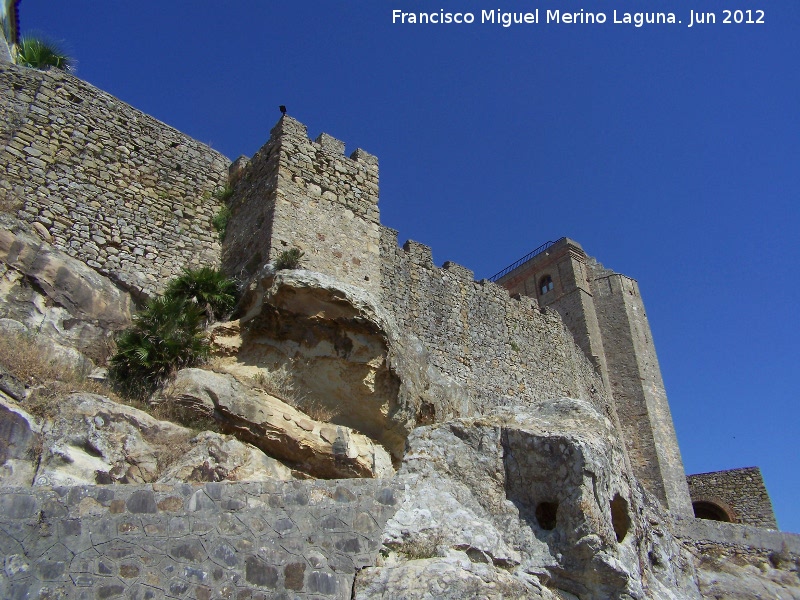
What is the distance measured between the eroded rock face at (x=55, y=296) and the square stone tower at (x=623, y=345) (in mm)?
18931

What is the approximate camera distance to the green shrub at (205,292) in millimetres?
10891

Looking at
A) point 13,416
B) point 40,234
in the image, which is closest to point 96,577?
point 13,416

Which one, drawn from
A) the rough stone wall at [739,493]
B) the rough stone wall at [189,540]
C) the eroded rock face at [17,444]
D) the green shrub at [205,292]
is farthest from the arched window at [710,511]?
the eroded rock face at [17,444]

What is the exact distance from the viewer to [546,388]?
20500 mm

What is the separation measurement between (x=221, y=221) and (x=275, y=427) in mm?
5728

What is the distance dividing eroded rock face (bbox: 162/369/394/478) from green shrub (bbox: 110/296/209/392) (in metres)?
0.38

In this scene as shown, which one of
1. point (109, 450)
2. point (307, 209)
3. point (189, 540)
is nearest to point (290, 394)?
point (109, 450)

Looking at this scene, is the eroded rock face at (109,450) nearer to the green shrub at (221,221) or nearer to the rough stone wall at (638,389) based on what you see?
the green shrub at (221,221)

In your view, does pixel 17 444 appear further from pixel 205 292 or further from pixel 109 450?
pixel 205 292

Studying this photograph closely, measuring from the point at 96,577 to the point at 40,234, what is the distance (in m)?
7.26

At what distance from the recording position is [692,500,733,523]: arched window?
25438 millimetres

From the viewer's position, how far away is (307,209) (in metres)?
12.6

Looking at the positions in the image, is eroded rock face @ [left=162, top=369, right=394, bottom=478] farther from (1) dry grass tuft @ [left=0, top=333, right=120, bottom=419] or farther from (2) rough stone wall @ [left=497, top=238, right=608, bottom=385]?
(2) rough stone wall @ [left=497, top=238, right=608, bottom=385]

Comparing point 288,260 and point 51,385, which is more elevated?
point 288,260
